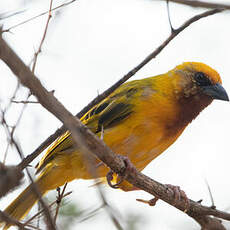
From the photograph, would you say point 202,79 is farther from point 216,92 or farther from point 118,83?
point 118,83

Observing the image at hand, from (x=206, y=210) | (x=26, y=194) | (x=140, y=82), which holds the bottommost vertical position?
(x=206, y=210)

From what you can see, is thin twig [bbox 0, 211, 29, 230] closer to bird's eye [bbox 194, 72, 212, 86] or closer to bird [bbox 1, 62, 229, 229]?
bird [bbox 1, 62, 229, 229]

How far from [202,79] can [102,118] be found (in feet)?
4.15

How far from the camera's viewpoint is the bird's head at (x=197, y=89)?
4570 mm

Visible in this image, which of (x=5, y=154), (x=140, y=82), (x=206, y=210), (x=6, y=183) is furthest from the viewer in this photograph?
(x=140, y=82)

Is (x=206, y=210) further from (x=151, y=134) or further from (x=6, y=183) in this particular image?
(x=6, y=183)

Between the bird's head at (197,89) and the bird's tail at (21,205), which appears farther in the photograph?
the bird's head at (197,89)

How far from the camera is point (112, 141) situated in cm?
419

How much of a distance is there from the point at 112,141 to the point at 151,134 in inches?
16.1

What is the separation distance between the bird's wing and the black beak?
31.2 inches

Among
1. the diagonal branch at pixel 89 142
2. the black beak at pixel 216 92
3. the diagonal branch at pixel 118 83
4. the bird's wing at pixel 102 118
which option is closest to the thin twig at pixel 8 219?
the diagonal branch at pixel 118 83

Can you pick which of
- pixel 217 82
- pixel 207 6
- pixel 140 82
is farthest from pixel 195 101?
pixel 207 6

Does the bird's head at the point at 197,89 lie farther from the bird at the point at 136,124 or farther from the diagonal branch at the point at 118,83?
the diagonal branch at the point at 118,83

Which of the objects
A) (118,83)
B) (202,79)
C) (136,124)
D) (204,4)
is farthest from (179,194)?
(204,4)
